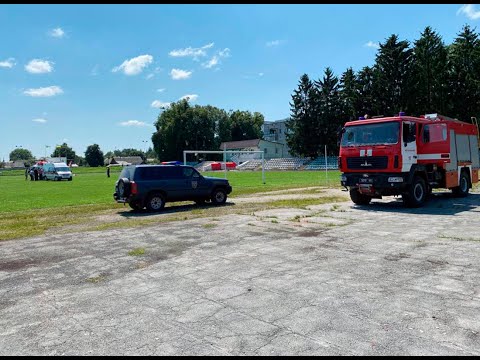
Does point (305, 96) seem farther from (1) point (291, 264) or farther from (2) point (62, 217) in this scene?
(1) point (291, 264)

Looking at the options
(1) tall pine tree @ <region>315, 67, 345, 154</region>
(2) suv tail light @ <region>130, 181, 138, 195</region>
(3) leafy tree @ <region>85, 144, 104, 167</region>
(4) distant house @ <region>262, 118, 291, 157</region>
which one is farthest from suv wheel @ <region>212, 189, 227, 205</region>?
(3) leafy tree @ <region>85, 144, 104, 167</region>

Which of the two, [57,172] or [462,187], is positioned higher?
[57,172]

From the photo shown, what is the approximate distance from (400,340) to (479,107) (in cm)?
5407

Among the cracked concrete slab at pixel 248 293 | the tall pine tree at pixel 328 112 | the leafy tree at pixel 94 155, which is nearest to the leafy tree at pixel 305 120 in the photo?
the tall pine tree at pixel 328 112

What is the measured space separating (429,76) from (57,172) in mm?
49401

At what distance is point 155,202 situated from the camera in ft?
51.7

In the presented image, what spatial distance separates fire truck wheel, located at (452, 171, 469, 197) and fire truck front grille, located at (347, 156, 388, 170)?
17.0 feet

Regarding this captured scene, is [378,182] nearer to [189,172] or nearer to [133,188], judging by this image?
[189,172]

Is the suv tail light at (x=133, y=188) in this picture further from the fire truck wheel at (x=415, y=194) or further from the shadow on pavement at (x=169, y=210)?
the fire truck wheel at (x=415, y=194)

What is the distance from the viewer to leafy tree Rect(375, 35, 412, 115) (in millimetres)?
54219

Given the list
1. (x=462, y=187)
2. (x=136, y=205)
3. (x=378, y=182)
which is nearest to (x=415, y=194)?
(x=378, y=182)

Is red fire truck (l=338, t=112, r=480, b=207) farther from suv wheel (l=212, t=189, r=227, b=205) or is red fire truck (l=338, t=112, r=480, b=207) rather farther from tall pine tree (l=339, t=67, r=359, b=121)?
tall pine tree (l=339, t=67, r=359, b=121)

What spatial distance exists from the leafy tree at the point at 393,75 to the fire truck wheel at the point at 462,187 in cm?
3920

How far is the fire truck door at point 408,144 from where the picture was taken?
45.1ft
